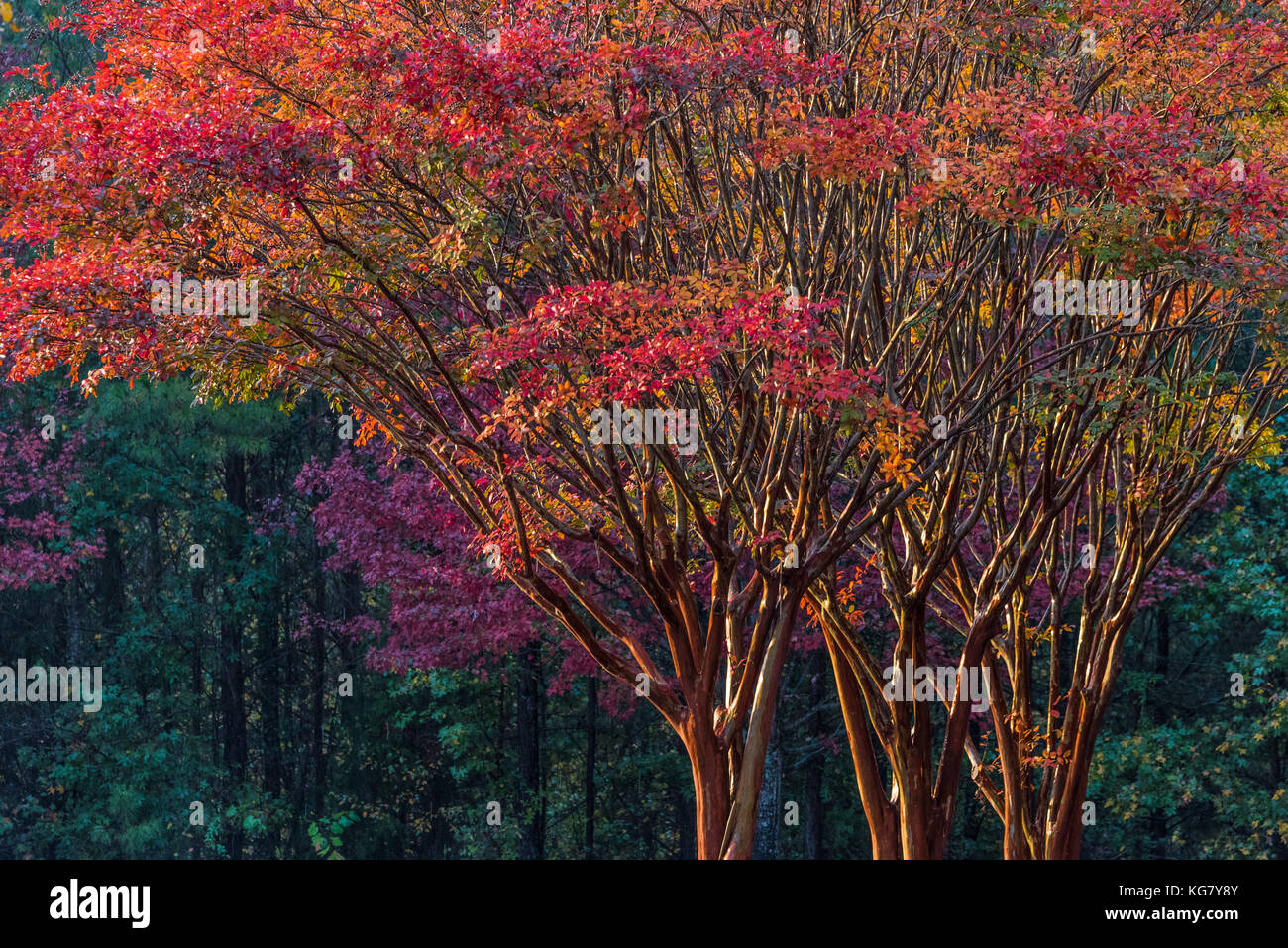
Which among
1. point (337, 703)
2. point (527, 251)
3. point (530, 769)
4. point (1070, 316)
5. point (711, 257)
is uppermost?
point (711, 257)

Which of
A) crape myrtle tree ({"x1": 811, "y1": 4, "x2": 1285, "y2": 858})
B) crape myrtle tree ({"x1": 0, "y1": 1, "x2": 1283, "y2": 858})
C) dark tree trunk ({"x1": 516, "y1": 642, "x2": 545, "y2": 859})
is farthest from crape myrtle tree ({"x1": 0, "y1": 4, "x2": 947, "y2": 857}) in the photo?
dark tree trunk ({"x1": 516, "y1": 642, "x2": 545, "y2": 859})

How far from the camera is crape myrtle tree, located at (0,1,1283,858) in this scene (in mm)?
7547

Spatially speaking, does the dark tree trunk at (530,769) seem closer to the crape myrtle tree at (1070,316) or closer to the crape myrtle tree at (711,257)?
the crape myrtle tree at (1070,316)

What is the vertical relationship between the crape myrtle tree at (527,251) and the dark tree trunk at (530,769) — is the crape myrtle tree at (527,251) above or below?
above

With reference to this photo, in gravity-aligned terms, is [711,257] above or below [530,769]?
above

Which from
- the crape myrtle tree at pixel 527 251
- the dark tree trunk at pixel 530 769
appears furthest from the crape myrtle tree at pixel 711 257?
the dark tree trunk at pixel 530 769

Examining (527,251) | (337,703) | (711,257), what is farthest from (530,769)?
(527,251)

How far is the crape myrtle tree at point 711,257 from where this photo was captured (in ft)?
24.8

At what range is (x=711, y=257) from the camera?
30.4ft

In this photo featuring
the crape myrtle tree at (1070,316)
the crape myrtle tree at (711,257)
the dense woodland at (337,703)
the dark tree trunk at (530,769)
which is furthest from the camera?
the dark tree trunk at (530,769)

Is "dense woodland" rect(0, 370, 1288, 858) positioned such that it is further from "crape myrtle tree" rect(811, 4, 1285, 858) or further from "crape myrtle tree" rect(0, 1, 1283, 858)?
"crape myrtle tree" rect(0, 1, 1283, 858)

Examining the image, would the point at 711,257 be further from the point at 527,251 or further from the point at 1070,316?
the point at 1070,316

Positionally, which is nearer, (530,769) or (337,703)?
(530,769)

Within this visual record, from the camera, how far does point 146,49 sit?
8.52 metres
